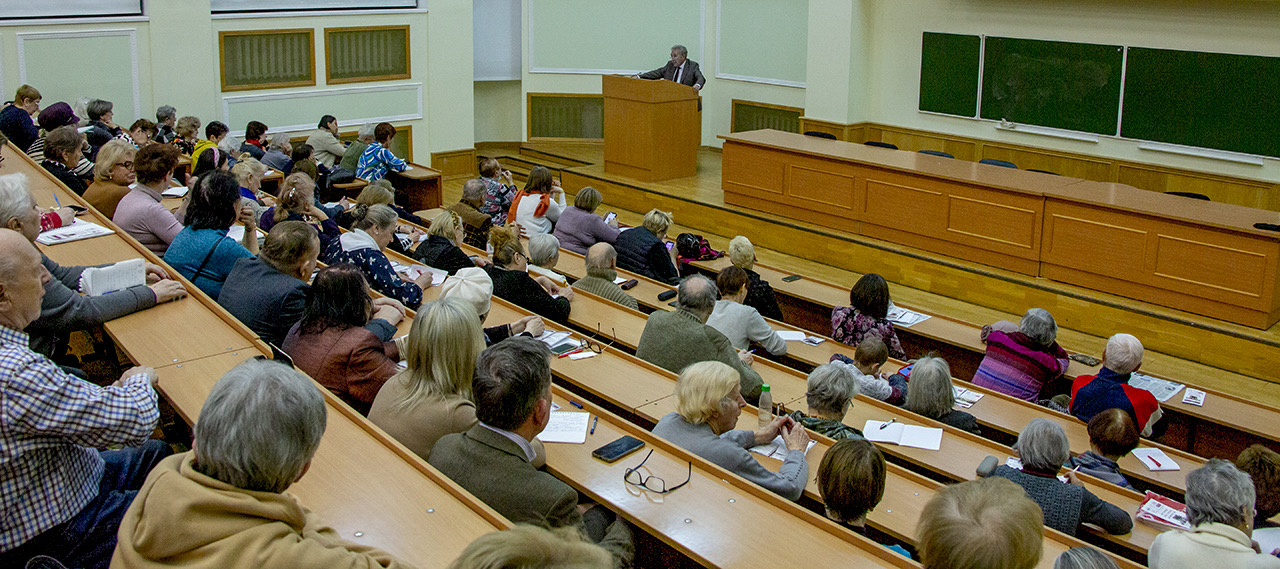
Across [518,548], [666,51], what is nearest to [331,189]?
[666,51]

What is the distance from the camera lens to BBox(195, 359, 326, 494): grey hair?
1805 mm

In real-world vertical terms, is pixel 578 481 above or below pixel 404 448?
below

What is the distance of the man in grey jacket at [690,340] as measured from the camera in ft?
14.7

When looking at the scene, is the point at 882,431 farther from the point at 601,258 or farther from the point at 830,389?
the point at 601,258

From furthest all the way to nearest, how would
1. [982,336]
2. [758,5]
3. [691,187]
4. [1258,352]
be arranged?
1. [758,5]
2. [691,187]
3. [1258,352]
4. [982,336]

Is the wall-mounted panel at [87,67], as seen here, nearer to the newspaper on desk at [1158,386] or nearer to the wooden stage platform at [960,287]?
the wooden stage platform at [960,287]

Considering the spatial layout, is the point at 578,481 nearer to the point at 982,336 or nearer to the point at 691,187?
the point at 982,336

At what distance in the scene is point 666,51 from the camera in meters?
12.9

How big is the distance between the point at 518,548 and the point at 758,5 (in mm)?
11517

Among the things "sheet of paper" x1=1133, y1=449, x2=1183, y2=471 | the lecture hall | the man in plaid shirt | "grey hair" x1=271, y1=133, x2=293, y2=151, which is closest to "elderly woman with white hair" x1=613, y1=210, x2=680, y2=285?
the lecture hall

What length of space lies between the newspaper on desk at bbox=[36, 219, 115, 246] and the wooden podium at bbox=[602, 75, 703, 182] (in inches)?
258

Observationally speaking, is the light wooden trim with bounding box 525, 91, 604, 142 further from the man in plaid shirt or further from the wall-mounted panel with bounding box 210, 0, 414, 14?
the man in plaid shirt

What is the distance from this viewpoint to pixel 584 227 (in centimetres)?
725

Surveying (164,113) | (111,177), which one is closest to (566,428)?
(111,177)
